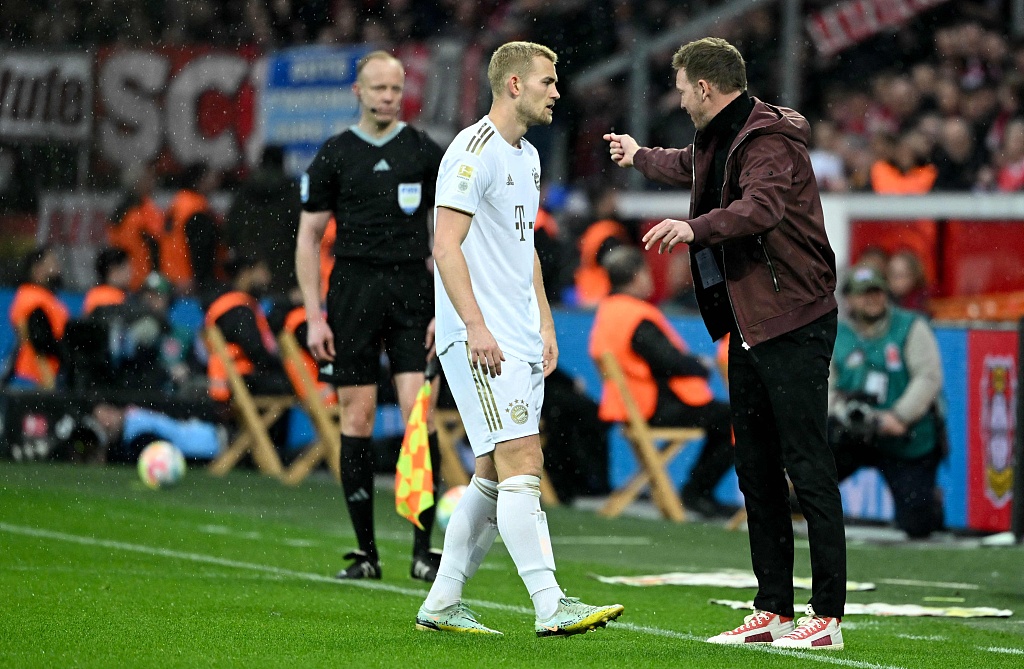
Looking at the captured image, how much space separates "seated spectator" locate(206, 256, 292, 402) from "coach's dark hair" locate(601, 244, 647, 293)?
3.03m

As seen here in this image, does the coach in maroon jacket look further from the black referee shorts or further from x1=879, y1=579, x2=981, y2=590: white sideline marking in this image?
x1=879, y1=579, x2=981, y2=590: white sideline marking

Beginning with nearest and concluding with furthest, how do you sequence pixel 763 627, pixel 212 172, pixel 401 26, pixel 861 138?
pixel 763 627 → pixel 861 138 → pixel 212 172 → pixel 401 26

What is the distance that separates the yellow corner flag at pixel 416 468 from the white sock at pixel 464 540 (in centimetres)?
138

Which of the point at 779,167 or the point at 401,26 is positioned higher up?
the point at 401,26

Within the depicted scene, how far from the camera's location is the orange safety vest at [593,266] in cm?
1557

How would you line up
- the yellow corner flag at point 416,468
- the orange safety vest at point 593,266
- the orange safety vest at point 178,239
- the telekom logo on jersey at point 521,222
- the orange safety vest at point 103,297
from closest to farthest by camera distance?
the telekom logo on jersey at point 521,222
the yellow corner flag at point 416,468
the orange safety vest at point 103,297
the orange safety vest at point 593,266
the orange safety vest at point 178,239

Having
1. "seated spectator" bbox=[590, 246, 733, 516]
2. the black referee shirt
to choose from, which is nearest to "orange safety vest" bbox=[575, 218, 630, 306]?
"seated spectator" bbox=[590, 246, 733, 516]

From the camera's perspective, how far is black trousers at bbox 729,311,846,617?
6148 mm

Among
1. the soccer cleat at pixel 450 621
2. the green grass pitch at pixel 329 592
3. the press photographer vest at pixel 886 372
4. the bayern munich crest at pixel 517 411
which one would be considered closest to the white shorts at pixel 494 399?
the bayern munich crest at pixel 517 411

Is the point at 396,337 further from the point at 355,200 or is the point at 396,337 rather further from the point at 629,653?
the point at 629,653

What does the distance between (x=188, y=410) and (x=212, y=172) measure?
245 inches

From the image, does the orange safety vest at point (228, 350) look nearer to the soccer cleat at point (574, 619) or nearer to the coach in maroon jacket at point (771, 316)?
the coach in maroon jacket at point (771, 316)

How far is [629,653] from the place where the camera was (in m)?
5.89

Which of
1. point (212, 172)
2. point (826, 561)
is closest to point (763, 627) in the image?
point (826, 561)
